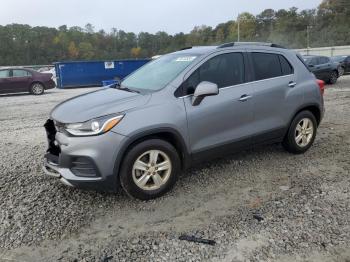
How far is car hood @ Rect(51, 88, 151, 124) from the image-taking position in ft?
13.7

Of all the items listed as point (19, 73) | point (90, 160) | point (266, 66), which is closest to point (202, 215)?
point (90, 160)

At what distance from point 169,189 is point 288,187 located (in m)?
1.51

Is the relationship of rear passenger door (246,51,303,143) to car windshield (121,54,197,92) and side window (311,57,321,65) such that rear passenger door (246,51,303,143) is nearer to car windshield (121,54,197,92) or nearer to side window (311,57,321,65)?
car windshield (121,54,197,92)

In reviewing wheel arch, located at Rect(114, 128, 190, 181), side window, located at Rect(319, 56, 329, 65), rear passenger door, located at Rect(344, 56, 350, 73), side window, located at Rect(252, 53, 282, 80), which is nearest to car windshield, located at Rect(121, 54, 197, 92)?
wheel arch, located at Rect(114, 128, 190, 181)

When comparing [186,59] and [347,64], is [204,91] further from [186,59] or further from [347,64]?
[347,64]

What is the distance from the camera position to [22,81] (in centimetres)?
1870

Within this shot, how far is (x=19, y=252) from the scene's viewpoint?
3.49 m

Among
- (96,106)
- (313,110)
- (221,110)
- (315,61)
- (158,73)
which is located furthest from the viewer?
(315,61)

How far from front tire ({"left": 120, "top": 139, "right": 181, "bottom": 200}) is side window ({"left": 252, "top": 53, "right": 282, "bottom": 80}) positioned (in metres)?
1.84

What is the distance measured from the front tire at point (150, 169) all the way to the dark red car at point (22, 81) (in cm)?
1606

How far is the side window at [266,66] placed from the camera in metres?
5.40

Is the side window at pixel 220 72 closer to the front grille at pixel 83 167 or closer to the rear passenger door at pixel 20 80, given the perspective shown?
the front grille at pixel 83 167

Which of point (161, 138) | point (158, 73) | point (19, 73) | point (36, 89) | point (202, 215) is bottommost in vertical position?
point (202, 215)

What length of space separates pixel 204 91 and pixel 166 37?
89553 mm
